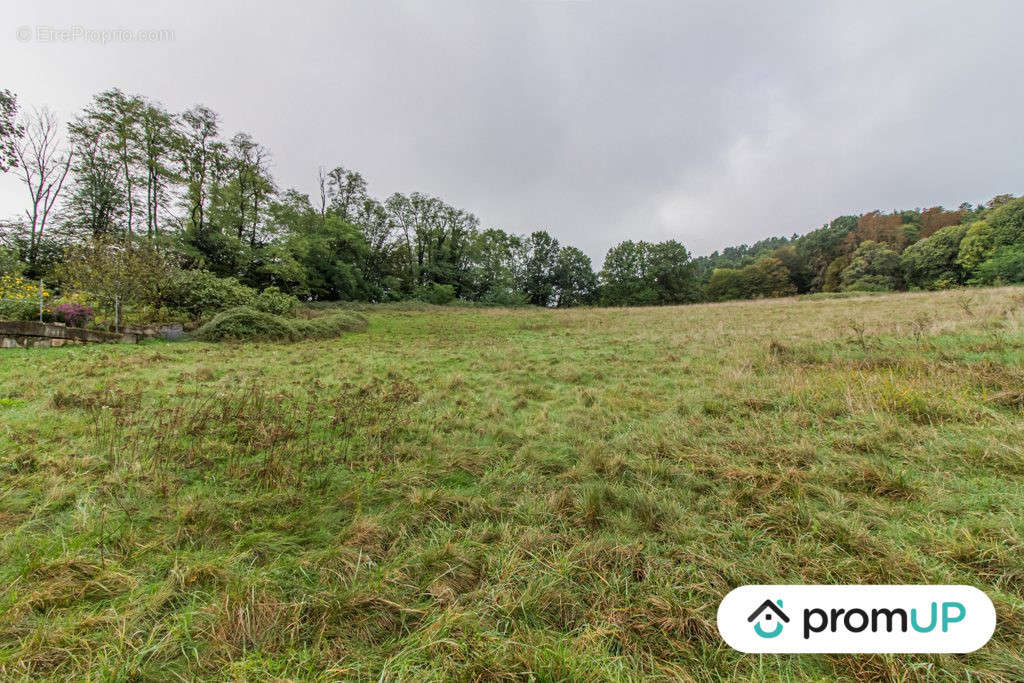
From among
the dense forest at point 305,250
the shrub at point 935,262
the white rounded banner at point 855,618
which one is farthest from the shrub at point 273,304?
the shrub at point 935,262

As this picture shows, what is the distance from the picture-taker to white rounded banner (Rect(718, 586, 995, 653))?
1506 mm

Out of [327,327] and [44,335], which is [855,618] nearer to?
[327,327]

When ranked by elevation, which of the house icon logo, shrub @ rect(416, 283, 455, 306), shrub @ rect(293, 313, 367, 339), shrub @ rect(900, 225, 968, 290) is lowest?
the house icon logo

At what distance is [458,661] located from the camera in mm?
1380

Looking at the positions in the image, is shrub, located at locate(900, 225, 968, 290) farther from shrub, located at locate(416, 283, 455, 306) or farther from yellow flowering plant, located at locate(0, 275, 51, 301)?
yellow flowering plant, located at locate(0, 275, 51, 301)

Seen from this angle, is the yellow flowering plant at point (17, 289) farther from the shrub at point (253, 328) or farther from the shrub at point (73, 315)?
the shrub at point (253, 328)

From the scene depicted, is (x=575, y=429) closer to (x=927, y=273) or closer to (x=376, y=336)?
(x=376, y=336)

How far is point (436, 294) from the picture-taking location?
1344 inches

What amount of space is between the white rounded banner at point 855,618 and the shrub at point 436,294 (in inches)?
1328

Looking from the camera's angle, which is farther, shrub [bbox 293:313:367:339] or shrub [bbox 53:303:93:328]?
shrub [bbox 293:313:367:339]

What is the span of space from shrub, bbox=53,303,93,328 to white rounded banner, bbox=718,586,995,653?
16579 millimetres

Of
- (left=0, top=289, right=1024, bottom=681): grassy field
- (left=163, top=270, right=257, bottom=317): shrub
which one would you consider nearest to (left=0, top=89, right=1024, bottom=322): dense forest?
(left=163, top=270, right=257, bottom=317): shrub

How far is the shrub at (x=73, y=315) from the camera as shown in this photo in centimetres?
1014

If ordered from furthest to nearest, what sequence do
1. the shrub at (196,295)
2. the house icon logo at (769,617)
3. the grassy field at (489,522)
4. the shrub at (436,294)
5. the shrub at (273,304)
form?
the shrub at (436,294) → the shrub at (273,304) → the shrub at (196,295) → the house icon logo at (769,617) → the grassy field at (489,522)
